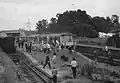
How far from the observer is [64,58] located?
2462 cm

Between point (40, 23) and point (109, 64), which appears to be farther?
point (40, 23)

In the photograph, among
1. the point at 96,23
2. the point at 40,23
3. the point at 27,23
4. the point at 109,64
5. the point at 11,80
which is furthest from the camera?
the point at 40,23

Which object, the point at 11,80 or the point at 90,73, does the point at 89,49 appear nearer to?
the point at 90,73

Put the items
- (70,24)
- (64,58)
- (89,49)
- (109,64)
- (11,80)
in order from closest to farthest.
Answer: (11,80)
(64,58)
(109,64)
(89,49)
(70,24)

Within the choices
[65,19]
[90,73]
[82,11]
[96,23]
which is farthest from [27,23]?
[90,73]

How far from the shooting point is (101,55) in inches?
1232

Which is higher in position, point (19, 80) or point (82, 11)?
point (82, 11)

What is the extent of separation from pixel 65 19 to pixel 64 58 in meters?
59.4

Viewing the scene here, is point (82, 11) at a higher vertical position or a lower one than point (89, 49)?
higher

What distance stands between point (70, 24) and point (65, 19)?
199 inches

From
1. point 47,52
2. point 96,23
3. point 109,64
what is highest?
point 96,23

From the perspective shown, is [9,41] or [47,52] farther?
[9,41]

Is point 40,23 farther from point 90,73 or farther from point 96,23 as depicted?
point 90,73

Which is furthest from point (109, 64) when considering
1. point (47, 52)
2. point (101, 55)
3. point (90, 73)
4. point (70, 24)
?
point (70, 24)
